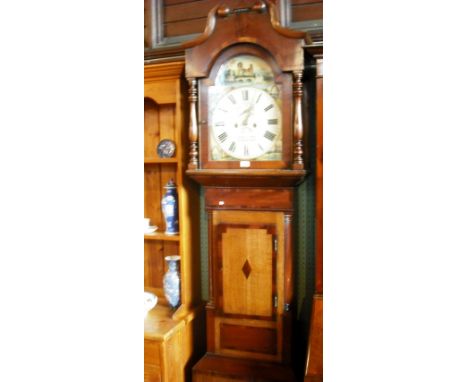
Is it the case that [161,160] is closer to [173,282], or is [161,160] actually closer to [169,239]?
[169,239]

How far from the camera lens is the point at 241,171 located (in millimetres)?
2025

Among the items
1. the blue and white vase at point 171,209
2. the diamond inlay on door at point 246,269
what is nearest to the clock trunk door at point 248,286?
the diamond inlay on door at point 246,269

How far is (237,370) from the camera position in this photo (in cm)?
209

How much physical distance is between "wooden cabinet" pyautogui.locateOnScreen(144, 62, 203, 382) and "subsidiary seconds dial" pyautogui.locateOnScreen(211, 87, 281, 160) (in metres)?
0.23

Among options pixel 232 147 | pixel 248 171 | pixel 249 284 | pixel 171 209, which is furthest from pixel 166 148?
pixel 249 284

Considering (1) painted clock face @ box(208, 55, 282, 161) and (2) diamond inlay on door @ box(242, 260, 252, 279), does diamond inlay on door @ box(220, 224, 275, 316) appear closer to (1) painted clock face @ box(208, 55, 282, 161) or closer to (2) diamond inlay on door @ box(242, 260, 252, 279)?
(2) diamond inlay on door @ box(242, 260, 252, 279)

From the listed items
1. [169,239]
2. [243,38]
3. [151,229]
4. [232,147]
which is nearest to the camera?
[243,38]

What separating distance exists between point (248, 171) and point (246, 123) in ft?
0.78

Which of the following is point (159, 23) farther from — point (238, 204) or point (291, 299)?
point (291, 299)

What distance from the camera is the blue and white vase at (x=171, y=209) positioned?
225 cm
